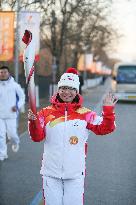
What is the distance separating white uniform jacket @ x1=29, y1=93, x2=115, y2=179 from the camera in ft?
14.0

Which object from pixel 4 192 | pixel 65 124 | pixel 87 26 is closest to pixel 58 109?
pixel 65 124

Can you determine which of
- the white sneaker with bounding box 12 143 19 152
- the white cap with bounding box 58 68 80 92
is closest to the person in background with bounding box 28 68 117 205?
the white cap with bounding box 58 68 80 92

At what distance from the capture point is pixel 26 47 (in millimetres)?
3922

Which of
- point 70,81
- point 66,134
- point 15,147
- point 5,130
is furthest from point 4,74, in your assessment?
point 66,134

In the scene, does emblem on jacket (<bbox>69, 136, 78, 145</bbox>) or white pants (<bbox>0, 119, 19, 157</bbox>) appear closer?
emblem on jacket (<bbox>69, 136, 78, 145</bbox>)

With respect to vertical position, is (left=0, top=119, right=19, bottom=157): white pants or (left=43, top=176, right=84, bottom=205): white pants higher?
(left=43, top=176, right=84, bottom=205): white pants

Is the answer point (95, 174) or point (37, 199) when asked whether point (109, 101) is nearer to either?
point (37, 199)

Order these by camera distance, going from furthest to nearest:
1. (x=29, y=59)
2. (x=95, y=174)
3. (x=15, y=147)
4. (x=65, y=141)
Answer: (x=15, y=147), (x=95, y=174), (x=65, y=141), (x=29, y=59)

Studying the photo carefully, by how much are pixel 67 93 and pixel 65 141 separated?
42cm

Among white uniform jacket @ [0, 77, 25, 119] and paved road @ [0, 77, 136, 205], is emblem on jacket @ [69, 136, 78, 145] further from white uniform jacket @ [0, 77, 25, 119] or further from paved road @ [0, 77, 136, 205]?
white uniform jacket @ [0, 77, 25, 119]

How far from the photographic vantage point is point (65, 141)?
168 inches

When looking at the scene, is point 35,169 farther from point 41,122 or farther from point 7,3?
point 7,3

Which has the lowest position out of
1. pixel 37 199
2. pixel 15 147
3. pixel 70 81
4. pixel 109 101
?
pixel 15 147

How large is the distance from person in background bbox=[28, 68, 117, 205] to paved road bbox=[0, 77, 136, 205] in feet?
6.89
